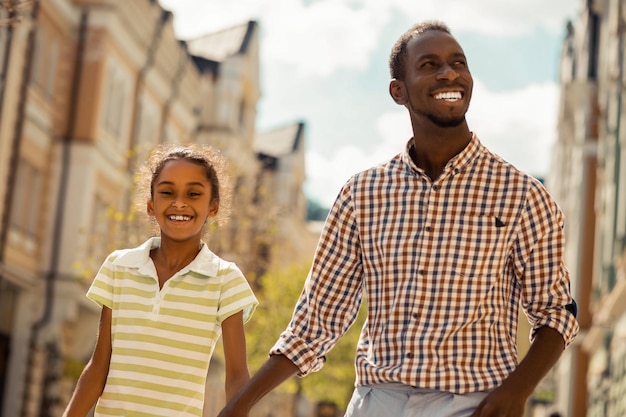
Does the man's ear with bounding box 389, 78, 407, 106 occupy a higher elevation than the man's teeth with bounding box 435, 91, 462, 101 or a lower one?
higher

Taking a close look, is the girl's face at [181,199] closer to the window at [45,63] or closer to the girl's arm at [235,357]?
the girl's arm at [235,357]

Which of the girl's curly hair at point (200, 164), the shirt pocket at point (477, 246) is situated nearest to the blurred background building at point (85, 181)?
the girl's curly hair at point (200, 164)

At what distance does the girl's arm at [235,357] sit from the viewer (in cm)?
456

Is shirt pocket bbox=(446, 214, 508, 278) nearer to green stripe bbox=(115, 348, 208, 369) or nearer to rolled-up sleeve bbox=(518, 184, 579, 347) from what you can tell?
rolled-up sleeve bbox=(518, 184, 579, 347)

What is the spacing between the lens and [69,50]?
30078mm

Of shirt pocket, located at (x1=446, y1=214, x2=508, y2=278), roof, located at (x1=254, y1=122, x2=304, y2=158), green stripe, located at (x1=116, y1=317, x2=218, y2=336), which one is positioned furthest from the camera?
roof, located at (x1=254, y1=122, x2=304, y2=158)

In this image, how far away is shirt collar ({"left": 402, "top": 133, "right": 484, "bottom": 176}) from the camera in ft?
13.6

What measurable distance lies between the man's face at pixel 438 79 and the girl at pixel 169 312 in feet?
3.37

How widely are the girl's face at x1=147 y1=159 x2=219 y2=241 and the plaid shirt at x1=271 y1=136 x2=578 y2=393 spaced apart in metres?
0.69

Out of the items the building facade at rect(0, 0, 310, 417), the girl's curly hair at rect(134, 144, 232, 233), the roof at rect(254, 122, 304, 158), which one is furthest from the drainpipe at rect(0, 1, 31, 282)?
the roof at rect(254, 122, 304, 158)

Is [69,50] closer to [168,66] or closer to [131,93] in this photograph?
[131,93]

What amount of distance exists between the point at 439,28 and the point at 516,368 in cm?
125

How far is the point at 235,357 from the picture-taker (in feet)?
15.1

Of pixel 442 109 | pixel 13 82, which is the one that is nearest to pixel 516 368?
pixel 442 109
